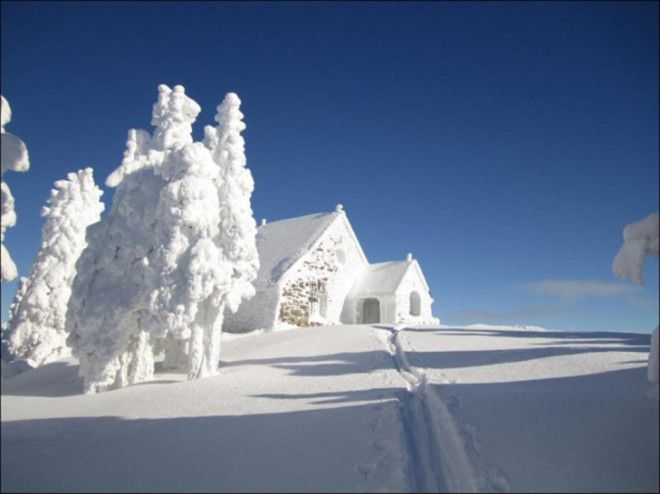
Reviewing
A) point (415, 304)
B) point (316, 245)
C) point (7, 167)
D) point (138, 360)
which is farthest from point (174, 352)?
point (415, 304)

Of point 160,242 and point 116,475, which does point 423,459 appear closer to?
point 116,475

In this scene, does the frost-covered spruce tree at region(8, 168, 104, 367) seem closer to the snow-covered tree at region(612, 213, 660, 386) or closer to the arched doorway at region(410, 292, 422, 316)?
the snow-covered tree at region(612, 213, 660, 386)

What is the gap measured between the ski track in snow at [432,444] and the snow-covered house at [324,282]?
42.2ft

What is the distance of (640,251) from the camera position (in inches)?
265

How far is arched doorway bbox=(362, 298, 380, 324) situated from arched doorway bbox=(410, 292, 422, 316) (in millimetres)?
2597

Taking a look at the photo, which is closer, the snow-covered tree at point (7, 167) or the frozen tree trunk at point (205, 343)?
the snow-covered tree at point (7, 167)

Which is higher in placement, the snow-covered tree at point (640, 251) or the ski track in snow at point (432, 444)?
the snow-covered tree at point (640, 251)

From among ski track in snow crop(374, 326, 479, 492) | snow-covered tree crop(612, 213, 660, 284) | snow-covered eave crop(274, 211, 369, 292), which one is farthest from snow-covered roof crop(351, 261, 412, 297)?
snow-covered tree crop(612, 213, 660, 284)

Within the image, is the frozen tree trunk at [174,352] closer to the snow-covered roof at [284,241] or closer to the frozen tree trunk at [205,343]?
the frozen tree trunk at [205,343]

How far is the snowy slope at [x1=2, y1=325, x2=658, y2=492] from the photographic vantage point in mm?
6293

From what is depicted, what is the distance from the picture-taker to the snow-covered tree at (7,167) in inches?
261

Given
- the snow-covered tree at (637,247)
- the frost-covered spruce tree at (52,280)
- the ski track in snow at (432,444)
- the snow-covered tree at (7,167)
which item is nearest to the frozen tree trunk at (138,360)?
the frost-covered spruce tree at (52,280)

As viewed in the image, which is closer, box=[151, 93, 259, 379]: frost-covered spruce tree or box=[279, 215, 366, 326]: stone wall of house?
box=[151, 93, 259, 379]: frost-covered spruce tree

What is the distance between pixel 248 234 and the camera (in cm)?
1386
